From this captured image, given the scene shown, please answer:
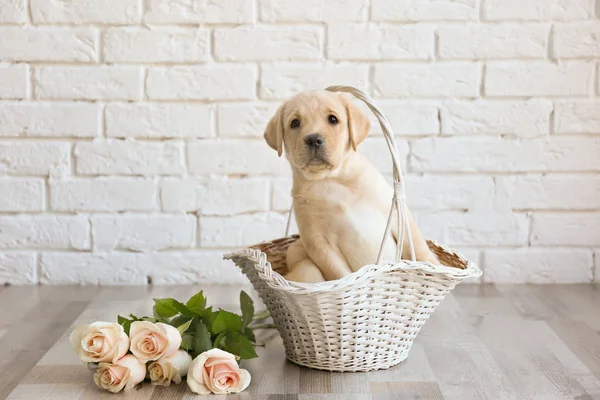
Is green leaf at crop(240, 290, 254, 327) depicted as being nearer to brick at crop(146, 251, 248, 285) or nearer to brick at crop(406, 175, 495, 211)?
brick at crop(146, 251, 248, 285)

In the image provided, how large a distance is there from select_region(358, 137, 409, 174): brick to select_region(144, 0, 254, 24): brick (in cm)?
45

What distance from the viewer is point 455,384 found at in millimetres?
1371

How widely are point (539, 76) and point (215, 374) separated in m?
1.25

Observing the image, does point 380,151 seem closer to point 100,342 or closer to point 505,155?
point 505,155

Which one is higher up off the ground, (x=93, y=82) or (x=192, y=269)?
(x=93, y=82)

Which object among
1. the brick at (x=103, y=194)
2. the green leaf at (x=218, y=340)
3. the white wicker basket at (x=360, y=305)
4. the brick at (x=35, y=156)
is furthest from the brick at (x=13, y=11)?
the green leaf at (x=218, y=340)

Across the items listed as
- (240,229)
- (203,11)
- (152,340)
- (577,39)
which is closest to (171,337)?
(152,340)

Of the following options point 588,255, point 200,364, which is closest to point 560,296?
point 588,255

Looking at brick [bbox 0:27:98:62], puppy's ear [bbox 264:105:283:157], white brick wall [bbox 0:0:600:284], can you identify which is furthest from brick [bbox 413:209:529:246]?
brick [bbox 0:27:98:62]

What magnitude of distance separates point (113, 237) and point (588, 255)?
1294 mm

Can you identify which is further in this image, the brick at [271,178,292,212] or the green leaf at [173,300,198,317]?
the brick at [271,178,292,212]

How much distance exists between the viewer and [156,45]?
2.06 meters

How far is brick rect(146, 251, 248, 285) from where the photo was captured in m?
2.12

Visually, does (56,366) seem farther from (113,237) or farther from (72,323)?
(113,237)
